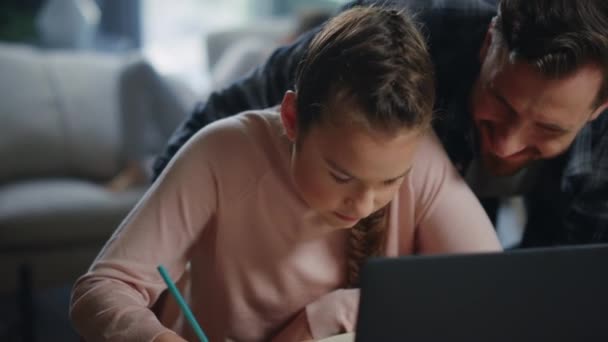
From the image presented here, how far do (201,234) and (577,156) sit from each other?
67 cm

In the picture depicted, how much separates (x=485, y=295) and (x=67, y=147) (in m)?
2.21

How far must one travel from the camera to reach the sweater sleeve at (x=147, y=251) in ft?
2.76

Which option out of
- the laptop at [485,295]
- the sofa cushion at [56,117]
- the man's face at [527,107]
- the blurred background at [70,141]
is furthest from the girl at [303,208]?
the sofa cushion at [56,117]

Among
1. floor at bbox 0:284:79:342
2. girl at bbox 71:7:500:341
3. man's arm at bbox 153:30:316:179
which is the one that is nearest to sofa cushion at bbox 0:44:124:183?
floor at bbox 0:284:79:342

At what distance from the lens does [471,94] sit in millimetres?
1178

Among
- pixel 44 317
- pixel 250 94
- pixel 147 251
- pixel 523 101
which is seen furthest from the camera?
pixel 44 317

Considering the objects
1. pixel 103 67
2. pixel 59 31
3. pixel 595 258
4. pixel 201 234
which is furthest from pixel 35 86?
pixel 595 258

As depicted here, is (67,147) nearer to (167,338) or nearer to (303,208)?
(303,208)

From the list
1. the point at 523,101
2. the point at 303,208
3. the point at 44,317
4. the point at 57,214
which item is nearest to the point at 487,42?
the point at 523,101

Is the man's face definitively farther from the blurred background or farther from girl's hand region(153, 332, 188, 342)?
the blurred background

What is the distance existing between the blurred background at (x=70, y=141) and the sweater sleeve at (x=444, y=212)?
0.99 m

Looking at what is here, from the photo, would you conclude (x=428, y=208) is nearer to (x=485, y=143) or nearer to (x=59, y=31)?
(x=485, y=143)

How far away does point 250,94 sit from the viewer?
1.28 meters

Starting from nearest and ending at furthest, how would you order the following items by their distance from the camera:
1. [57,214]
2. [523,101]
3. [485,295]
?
1. [485,295]
2. [523,101]
3. [57,214]
